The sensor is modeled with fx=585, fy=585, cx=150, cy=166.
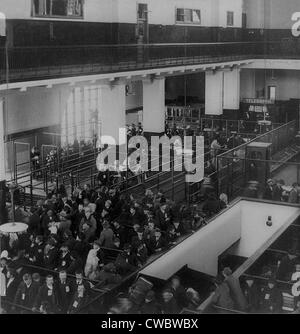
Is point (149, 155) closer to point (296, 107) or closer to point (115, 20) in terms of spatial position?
point (115, 20)

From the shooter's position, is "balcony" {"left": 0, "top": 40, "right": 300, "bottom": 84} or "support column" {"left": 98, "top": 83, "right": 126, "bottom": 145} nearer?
"balcony" {"left": 0, "top": 40, "right": 300, "bottom": 84}

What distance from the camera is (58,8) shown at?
21906 mm

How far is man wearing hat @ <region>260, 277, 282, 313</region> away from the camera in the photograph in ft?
33.3

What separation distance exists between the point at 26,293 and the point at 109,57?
14.0 metres

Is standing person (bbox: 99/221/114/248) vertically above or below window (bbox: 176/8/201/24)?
below

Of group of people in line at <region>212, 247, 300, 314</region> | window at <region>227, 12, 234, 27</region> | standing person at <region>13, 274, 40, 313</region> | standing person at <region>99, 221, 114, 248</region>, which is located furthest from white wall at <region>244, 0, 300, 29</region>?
Result: standing person at <region>13, 274, 40, 313</region>

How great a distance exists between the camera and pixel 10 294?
33.9ft

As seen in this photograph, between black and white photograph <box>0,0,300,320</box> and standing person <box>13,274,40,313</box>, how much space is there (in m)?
0.03

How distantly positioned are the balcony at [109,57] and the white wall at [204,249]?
23.4ft

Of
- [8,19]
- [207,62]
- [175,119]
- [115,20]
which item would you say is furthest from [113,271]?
[175,119]

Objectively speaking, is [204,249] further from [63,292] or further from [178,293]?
[63,292]

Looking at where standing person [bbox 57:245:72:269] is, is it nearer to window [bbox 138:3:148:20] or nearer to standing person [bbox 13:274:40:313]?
standing person [bbox 13:274:40:313]

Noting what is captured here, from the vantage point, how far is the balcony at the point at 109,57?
57.9ft

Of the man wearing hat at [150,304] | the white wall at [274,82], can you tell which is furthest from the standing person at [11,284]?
the white wall at [274,82]
